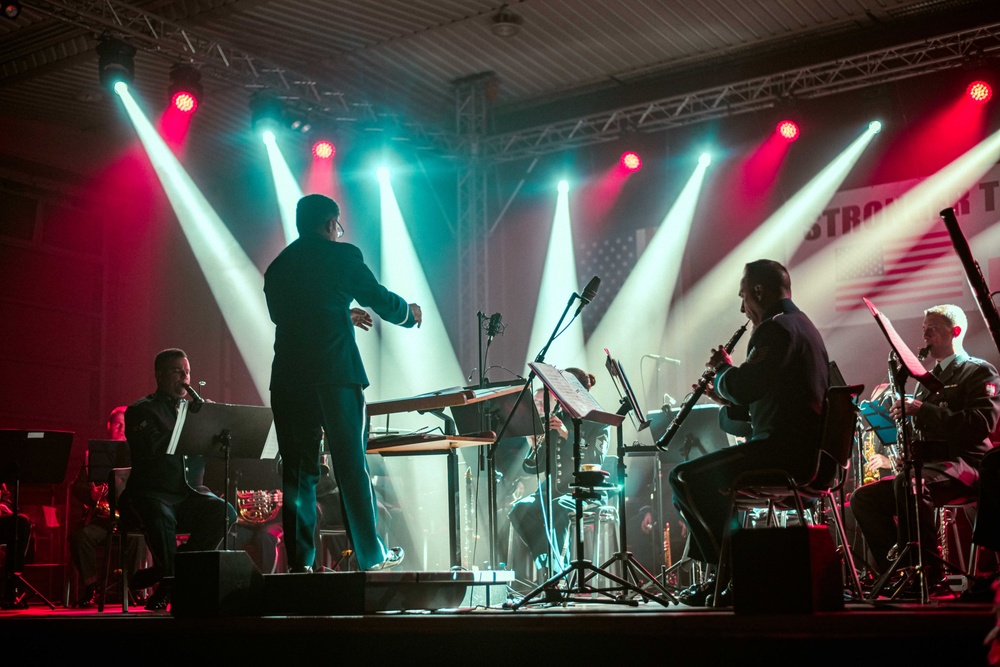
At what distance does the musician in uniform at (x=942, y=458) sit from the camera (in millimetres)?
5684

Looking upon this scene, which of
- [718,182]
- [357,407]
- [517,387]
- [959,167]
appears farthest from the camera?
[718,182]

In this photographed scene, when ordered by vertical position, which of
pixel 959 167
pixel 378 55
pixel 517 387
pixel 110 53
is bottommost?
pixel 517 387

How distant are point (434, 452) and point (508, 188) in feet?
24.2

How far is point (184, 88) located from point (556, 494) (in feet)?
16.2

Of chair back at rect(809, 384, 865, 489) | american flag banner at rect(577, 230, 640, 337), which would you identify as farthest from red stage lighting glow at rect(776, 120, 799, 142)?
chair back at rect(809, 384, 865, 489)

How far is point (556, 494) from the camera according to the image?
25.9 feet

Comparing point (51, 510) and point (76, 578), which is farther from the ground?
point (51, 510)

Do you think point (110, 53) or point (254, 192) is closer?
point (110, 53)

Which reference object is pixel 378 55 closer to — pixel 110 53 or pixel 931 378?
pixel 110 53

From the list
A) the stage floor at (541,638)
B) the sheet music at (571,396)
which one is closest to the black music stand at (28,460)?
the stage floor at (541,638)

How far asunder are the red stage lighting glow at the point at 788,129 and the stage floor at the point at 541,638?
7.13 metres

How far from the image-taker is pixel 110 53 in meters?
8.52

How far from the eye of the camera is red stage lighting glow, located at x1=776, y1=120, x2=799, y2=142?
10195mm

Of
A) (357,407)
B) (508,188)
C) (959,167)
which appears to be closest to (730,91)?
(959,167)
